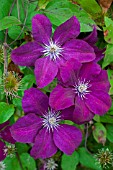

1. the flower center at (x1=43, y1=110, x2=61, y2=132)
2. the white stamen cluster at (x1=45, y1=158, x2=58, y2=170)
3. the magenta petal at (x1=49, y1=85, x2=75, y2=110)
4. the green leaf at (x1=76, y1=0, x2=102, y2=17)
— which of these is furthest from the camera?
the white stamen cluster at (x1=45, y1=158, x2=58, y2=170)

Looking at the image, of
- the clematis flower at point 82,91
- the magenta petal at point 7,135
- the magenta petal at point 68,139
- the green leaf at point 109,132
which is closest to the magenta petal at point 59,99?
the clematis flower at point 82,91

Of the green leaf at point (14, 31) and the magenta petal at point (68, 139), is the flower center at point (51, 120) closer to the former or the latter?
the magenta petal at point (68, 139)

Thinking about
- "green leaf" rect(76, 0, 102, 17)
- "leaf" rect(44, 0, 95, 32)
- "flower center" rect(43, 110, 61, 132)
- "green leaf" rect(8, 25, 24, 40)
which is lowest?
"flower center" rect(43, 110, 61, 132)

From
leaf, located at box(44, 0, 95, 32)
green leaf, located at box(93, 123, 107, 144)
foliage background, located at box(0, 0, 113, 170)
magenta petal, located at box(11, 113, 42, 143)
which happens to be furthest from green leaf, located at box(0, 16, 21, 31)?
green leaf, located at box(93, 123, 107, 144)

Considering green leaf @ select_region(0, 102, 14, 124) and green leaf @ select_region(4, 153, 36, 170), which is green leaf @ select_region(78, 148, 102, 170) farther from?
green leaf @ select_region(0, 102, 14, 124)

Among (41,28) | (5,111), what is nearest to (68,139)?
(5,111)

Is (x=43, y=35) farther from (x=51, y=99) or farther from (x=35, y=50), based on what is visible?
(x=51, y=99)
